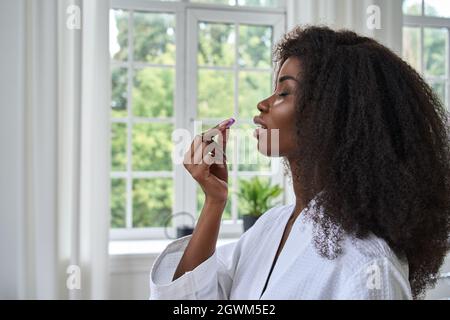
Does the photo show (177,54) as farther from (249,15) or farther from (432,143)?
(432,143)

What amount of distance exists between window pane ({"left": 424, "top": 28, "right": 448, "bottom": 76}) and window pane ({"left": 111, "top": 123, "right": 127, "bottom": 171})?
186cm

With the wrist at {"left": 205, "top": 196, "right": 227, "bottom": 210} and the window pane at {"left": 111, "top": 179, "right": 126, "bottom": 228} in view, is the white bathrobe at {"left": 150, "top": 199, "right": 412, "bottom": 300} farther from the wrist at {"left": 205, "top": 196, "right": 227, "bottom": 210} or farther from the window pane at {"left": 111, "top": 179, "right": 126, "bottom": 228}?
the window pane at {"left": 111, "top": 179, "right": 126, "bottom": 228}

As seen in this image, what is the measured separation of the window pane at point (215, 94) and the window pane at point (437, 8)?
1.18 metres

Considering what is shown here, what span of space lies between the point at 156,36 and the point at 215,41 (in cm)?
45

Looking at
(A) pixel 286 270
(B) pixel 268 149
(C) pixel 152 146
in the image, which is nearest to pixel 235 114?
(C) pixel 152 146

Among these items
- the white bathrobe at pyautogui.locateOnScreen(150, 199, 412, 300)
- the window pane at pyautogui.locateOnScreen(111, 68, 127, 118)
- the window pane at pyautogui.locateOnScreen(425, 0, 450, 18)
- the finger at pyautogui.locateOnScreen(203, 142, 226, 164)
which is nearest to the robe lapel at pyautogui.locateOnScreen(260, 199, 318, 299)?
the white bathrobe at pyautogui.locateOnScreen(150, 199, 412, 300)

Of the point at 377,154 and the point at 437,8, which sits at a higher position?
the point at 437,8

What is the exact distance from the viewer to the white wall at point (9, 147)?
2127 mm

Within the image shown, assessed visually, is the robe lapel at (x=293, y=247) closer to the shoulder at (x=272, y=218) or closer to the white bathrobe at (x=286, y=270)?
the white bathrobe at (x=286, y=270)

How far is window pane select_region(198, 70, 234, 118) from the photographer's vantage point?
2623mm

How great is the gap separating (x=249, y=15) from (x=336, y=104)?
6.28ft

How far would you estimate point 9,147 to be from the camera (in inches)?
84.0

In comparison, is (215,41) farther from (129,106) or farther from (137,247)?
(137,247)

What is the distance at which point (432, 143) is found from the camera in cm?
83
